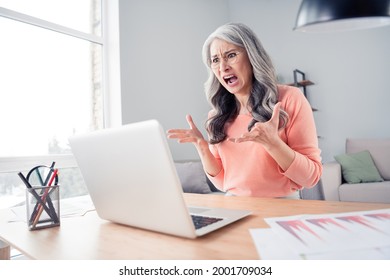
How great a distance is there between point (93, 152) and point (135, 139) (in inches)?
6.5

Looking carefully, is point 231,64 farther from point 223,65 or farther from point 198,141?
point 198,141

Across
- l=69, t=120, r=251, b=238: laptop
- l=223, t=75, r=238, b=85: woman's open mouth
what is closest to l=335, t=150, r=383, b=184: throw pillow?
l=223, t=75, r=238, b=85: woman's open mouth

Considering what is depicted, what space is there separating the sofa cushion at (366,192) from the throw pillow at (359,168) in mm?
142

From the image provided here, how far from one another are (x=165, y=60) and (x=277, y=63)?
164 cm

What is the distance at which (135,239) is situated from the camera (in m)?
0.62

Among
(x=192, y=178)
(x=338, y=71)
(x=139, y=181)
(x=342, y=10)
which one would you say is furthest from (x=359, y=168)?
(x=139, y=181)

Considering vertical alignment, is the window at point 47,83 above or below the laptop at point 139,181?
above

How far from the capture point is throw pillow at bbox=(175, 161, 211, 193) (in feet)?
9.27

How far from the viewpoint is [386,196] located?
2.79 m

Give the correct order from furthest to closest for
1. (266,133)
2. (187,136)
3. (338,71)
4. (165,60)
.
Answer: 1. (338,71)
2. (165,60)
3. (187,136)
4. (266,133)

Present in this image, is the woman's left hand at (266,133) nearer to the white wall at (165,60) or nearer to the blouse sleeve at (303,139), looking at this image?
the blouse sleeve at (303,139)

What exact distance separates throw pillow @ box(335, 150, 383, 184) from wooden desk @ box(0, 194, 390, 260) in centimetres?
260

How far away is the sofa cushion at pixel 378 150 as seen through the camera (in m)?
3.29

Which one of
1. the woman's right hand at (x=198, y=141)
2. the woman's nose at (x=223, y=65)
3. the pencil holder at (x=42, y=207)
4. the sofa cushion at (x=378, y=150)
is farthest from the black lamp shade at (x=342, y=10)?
the sofa cushion at (x=378, y=150)
